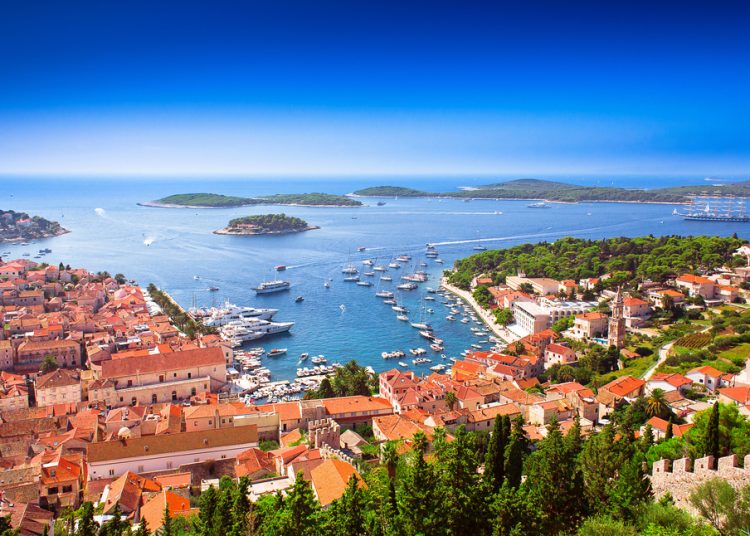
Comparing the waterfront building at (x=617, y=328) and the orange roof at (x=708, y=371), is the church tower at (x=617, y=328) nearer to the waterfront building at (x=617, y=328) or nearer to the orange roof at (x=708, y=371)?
the waterfront building at (x=617, y=328)

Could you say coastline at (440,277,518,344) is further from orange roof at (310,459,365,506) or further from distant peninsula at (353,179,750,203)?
distant peninsula at (353,179,750,203)

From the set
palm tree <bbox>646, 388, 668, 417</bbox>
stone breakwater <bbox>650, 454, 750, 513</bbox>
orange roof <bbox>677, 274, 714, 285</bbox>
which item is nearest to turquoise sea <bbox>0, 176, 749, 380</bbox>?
palm tree <bbox>646, 388, 668, 417</bbox>

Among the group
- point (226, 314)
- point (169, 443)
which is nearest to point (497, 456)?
point (169, 443)

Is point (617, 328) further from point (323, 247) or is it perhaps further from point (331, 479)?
point (323, 247)

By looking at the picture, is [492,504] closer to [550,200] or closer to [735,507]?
[735,507]

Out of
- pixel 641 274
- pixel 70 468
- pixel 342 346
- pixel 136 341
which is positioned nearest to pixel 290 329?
pixel 342 346

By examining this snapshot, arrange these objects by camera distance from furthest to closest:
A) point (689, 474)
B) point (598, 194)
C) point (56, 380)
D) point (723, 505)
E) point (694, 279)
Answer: point (598, 194)
point (694, 279)
point (56, 380)
point (689, 474)
point (723, 505)

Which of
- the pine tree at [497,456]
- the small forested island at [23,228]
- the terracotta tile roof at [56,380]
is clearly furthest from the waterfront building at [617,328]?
the small forested island at [23,228]
